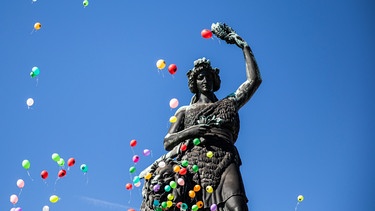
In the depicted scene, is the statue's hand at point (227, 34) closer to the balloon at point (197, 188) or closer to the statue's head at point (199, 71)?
the statue's head at point (199, 71)

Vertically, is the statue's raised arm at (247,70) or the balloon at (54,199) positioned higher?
the statue's raised arm at (247,70)

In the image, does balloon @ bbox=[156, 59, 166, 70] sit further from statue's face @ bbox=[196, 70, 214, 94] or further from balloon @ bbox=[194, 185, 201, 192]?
balloon @ bbox=[194, 185, 201, 192]

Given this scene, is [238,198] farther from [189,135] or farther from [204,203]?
[189,135]

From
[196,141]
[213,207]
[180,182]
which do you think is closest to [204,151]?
[196,141]

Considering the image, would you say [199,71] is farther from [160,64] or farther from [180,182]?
[180,182]

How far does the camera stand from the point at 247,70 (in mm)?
9352

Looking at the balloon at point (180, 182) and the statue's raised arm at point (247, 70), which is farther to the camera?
the statue's raised arm at point (247, 70)

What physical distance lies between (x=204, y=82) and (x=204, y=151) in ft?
4.07

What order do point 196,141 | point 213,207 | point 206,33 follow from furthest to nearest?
point 206,33 < point 196,141 < point 213,207

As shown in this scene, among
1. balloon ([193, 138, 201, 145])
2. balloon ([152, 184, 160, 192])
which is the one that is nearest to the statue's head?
balloon ([193, 138, 201, 145])

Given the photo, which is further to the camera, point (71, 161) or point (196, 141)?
point (71, 161)

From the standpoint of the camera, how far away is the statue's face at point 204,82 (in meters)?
9.50


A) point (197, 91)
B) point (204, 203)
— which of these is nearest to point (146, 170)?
point (204, 203)

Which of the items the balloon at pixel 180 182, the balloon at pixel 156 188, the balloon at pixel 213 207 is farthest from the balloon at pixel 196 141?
the balloon at pixel 213 207
